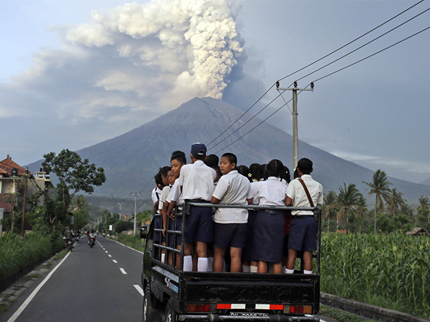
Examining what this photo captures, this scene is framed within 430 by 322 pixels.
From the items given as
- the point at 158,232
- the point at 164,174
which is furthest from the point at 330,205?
the point at 158,232

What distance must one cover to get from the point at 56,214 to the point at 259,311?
36.0 m

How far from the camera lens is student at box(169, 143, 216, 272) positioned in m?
4.72

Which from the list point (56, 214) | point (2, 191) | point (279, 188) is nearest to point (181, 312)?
point (279, 188)

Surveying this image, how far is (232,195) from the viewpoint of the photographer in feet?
16.5

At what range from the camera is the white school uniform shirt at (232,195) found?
191 inches

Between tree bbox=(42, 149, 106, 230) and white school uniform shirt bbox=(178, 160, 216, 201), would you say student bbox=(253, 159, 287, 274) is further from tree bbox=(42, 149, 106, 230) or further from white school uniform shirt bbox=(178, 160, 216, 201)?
tree bbox=(42, 149, 106, 230)

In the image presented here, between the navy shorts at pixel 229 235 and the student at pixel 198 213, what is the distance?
0.29 feet

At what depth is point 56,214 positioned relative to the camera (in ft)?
124

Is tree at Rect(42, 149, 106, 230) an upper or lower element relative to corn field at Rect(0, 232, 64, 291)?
upper

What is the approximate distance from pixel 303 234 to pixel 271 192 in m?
0.65

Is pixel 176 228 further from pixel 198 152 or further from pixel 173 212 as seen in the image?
pixel 198 152

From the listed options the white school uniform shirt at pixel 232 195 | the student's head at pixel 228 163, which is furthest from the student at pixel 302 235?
the student's head at pixel 228 163

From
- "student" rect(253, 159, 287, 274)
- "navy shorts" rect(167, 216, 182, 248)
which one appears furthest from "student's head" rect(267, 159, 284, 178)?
"navy shorts" rect(167, 216, 182, 248)

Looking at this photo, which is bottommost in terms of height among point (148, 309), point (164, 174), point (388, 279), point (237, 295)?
point (148, 309)
